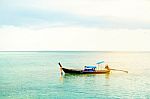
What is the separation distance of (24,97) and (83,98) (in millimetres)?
5787

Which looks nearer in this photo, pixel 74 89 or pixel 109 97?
pixel 109 97

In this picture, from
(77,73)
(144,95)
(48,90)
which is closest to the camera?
(144,95)

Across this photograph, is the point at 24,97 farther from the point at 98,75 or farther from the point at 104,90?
the point at 98,75

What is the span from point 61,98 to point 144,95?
345 inches

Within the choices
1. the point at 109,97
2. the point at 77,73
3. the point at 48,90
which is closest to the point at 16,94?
the point at 48,90

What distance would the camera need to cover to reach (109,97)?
97.5 feet

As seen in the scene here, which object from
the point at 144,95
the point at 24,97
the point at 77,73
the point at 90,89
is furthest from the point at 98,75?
the point at 24,97

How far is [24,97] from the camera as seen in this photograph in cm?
2884

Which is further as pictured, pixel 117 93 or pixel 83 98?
pixel 117 93

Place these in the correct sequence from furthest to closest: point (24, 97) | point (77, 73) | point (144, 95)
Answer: point (77, 73)
point (144, 95)
point (24, 97)

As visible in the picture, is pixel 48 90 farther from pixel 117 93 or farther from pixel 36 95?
pixel 117 93

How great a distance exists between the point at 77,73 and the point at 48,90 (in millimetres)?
16981

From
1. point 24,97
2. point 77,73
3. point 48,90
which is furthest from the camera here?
point 77,73

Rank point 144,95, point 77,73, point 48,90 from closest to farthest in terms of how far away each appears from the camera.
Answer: point 144,95 → point 48,90 → point 77,73
